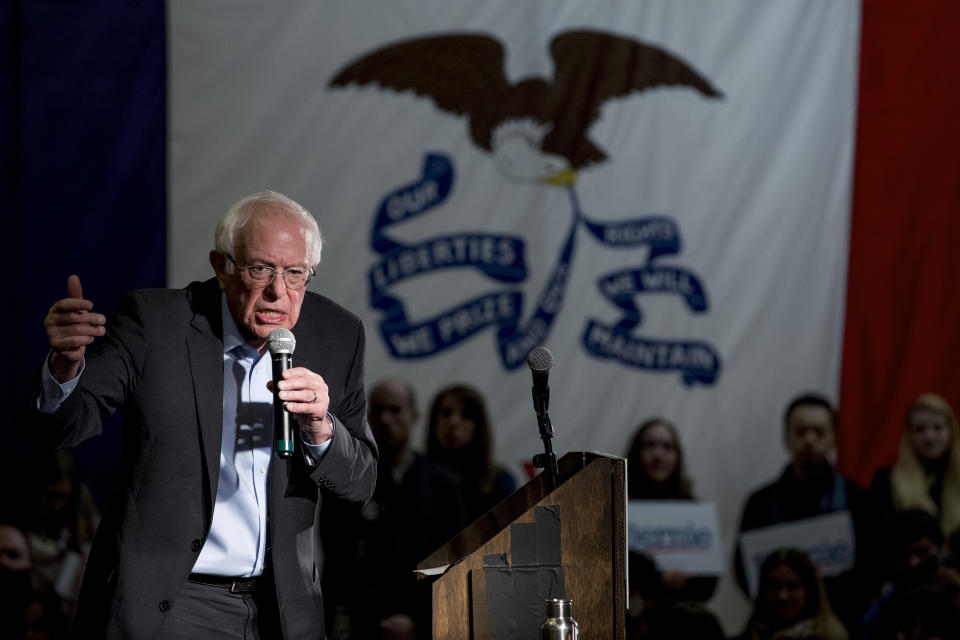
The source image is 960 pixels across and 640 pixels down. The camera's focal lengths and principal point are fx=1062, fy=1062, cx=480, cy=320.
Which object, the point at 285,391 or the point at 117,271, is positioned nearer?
the point at 285,391

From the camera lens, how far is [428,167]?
5.40 meters

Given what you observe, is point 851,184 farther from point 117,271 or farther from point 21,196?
point 21,196

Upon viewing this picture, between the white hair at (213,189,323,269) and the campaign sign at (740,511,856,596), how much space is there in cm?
369

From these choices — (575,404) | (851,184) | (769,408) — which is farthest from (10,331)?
(851,184)

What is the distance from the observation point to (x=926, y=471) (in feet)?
15.8

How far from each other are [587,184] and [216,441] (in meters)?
3.89

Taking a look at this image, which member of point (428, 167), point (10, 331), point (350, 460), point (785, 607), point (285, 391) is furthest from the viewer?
point (428, 167)

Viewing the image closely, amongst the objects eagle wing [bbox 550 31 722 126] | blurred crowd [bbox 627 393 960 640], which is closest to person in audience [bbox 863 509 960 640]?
blurred crowd [bbox 627 393 960 640]

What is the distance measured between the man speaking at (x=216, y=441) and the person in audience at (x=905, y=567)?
319cm

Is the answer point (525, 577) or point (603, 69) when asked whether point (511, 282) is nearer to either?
point (603, 69)

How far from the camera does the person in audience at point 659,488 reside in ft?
15.8

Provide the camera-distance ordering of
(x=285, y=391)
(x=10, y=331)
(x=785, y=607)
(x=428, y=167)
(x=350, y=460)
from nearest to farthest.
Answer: (x=285, y=391), (x=350, y=460), (x=785, y=607), (x=10, y=331), (x=428, y=167)

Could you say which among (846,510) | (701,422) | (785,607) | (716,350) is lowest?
(785,607)

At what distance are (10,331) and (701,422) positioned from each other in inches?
134
